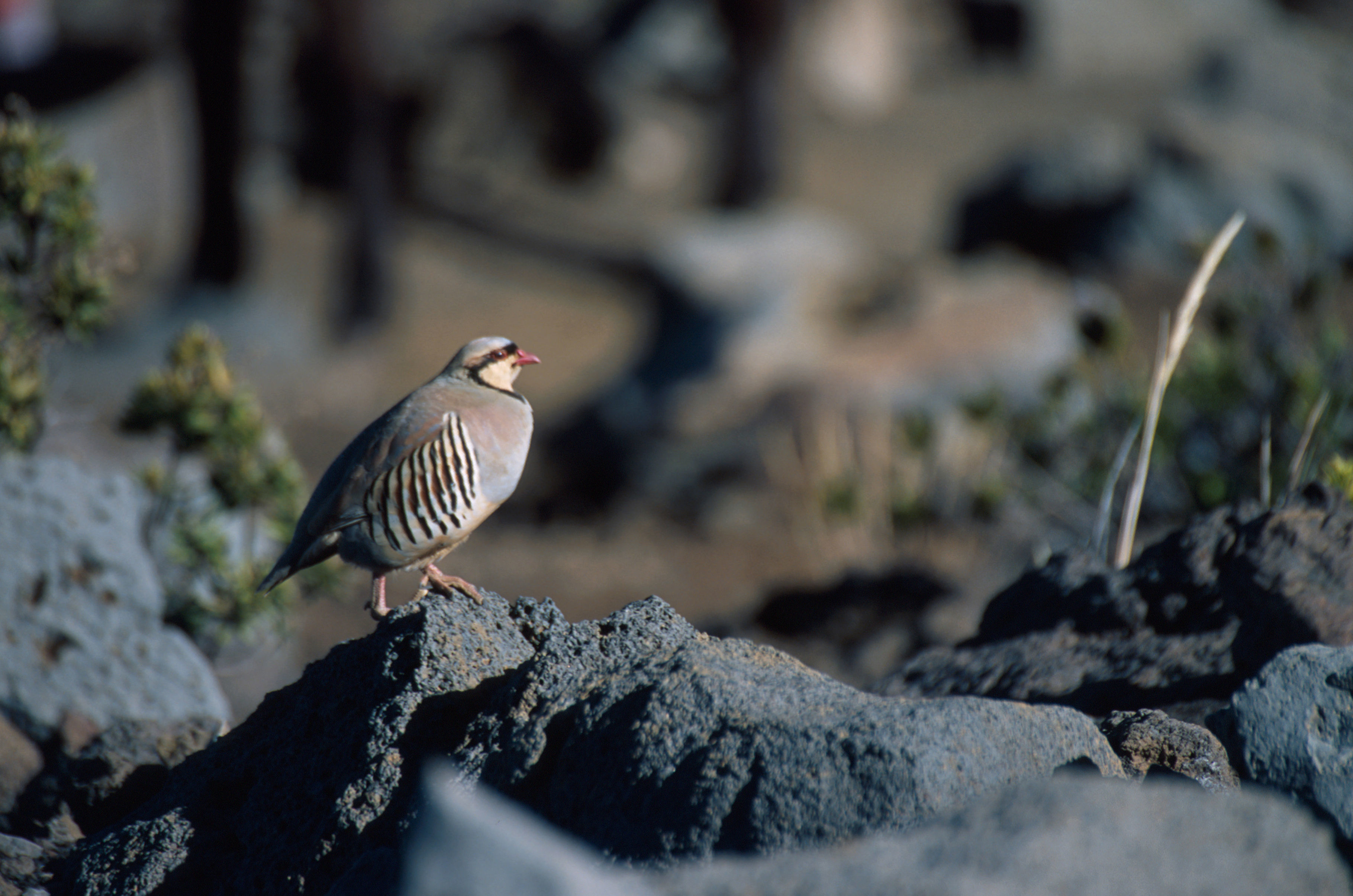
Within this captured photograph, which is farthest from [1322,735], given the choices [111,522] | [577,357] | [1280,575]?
[577,357]

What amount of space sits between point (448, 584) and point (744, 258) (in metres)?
→ 10.3

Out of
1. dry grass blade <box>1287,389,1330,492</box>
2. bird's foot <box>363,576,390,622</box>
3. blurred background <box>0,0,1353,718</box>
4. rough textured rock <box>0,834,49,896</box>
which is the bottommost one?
blurred background <box>0,0,1353,718</box>

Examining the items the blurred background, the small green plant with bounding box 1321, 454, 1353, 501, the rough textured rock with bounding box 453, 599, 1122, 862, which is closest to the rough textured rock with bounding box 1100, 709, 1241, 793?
the rough textured rock with bounding box 453, 599, 1122, 862

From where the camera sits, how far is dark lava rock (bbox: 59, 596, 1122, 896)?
94.7 inches

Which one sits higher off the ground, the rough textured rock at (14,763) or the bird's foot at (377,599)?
the bird's foot at (377,599)

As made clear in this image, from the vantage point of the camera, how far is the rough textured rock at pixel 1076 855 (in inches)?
76.8

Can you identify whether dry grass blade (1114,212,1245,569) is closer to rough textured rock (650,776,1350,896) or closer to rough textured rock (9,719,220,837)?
rough textured rock (650,776,1350,896)

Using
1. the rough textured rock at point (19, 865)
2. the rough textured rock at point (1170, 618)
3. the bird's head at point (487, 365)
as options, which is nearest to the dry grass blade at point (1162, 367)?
the rough textured rock at point (1170, 618)

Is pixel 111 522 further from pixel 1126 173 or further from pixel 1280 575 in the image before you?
pixel 1126 173

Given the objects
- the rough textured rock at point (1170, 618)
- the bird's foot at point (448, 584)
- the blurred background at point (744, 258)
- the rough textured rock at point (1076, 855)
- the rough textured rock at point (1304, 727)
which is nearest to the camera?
the rough textured rock at point (1076, 855)

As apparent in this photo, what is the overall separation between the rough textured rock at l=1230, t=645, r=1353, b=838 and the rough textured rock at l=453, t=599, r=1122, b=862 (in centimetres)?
31

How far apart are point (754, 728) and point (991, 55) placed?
21468 millimetres

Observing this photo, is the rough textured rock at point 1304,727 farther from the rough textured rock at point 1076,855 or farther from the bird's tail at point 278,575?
the bird's tail at point 278,575

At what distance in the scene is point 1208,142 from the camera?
1355cm
